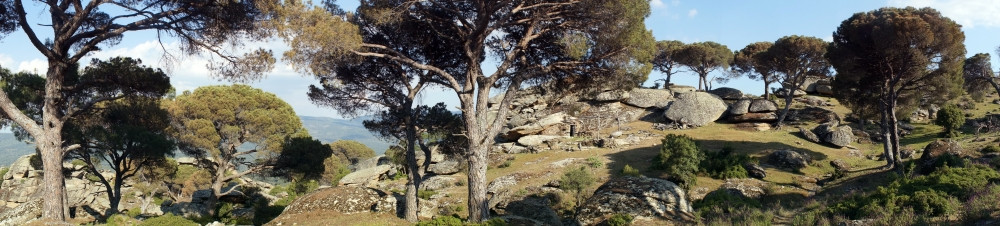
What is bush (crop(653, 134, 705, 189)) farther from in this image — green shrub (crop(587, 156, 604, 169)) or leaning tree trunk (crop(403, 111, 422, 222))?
leaning tree trunk (crop(403, 111, 422, 222))

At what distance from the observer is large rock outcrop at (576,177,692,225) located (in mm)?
15812

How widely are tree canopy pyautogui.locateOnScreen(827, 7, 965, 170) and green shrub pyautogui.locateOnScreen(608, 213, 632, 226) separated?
1861 centimetres

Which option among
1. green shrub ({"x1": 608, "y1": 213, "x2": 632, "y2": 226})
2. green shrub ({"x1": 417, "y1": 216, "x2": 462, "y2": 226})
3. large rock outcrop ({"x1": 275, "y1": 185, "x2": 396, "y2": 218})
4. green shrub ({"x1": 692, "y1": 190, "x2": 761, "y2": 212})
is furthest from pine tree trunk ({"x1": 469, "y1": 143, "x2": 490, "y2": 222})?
green shrub ({"x1": 692, "y1": 190, "x2": 761, "y2": 212})

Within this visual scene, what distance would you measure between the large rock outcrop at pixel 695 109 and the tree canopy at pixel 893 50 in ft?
47.2

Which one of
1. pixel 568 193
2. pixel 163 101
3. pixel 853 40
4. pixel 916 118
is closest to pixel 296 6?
pixel 568 193

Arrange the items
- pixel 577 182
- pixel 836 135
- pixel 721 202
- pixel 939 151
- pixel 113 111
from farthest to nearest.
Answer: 1. pixel 836 135
2. pixel 113 111
3. pixel 939 151
4. pixel 577 182
5. pixel 721 202

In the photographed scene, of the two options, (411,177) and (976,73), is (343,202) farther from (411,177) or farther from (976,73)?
(976,73)

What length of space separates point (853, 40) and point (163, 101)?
137ft

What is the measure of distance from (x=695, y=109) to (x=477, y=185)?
3441 centimetres

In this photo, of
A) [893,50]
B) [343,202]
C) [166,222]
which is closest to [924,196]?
[343,202]

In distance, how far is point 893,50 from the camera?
2567cm

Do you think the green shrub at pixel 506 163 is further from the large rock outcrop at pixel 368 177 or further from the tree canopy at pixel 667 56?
the tree canopy at pixel 667 56

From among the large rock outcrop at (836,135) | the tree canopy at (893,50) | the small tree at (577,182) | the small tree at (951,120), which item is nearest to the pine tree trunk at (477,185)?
the small tree at (577,182)

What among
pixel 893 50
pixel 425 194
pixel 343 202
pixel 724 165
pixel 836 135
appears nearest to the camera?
pixel 343 202
